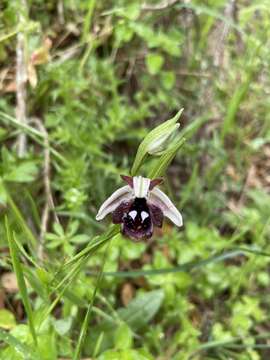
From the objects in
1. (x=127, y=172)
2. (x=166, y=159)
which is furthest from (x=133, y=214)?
(x=127, y=172)

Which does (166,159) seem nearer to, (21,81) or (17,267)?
(17,267)

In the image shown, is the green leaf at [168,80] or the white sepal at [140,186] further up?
the white sepal at [140,186]

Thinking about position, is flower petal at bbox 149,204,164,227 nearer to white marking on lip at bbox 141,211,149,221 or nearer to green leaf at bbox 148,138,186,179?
white marking on lip at bbox 141,211,149,221

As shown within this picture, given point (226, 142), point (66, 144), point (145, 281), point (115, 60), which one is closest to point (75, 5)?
point (115, 60)

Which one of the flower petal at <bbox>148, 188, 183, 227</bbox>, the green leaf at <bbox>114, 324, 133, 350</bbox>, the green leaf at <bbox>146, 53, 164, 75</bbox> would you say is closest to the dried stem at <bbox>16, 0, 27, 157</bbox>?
the green leaf at <bbox>146, 53, 164, 75</bbox>

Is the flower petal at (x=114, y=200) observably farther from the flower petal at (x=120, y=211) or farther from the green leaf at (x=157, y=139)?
the green leaf at (x=157, y=139)

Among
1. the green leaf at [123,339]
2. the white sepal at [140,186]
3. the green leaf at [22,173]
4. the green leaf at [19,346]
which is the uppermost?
the white sepal at [140,186]

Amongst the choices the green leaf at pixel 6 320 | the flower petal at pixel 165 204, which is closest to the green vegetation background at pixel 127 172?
the green leaf at pixel 6 320
